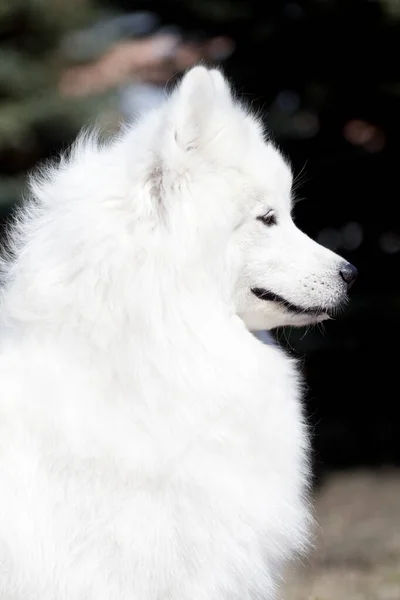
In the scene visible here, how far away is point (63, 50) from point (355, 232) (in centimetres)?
467

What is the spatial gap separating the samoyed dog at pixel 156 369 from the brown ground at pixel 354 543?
263 cm

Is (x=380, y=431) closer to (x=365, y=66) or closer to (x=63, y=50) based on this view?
(x=365, y=66)

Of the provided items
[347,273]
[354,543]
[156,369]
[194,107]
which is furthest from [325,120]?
[156,369]

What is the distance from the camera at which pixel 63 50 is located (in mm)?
10508

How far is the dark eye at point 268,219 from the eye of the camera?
311cm

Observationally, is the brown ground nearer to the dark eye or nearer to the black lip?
the black lip

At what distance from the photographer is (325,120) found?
8.60 metres

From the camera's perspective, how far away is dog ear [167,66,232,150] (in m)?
2.76

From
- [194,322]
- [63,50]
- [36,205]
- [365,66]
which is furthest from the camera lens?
[63,50]

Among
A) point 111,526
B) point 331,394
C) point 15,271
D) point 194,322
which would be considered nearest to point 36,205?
point 15,271

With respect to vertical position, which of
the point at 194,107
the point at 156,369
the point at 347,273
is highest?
the point at 194,107

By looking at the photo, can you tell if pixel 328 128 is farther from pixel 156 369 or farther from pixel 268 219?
pixel 156 369

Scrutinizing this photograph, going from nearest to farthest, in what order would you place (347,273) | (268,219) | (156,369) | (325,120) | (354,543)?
(156,369), (268,219), (347,273), (354,543), (325,120)

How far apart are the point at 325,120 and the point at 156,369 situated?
252 inches
